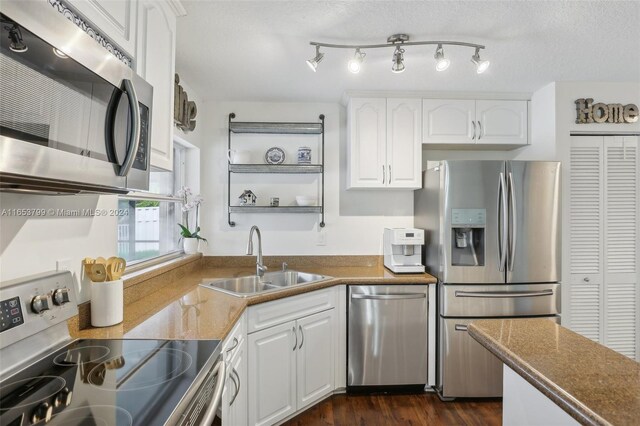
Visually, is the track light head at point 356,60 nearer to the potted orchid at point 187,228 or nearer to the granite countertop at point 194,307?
the granite countertop at point 194,307

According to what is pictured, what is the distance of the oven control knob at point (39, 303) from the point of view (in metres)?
1.03

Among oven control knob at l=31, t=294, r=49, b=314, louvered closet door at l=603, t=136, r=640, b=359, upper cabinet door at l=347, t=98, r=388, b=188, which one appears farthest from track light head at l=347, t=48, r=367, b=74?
louvered closet door at l=603, t=136, r=640, b=359

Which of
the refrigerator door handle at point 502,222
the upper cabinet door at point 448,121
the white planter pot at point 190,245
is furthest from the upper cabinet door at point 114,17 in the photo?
the refrigerator door handle at point 502,222

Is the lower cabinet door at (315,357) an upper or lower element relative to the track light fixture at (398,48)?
lower

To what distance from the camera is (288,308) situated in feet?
6.83

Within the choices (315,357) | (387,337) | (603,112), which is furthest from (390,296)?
(603,112)

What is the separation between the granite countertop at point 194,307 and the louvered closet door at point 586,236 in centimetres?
118

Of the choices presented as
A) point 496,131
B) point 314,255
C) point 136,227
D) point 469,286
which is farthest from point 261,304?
point 496,131

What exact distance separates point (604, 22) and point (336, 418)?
2.71m

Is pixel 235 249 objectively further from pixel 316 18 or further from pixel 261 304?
pixel 316 18

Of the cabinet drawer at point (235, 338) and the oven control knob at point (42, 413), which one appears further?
the cabinet drawer at point (235, 338)

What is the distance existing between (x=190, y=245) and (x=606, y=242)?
3.20 m

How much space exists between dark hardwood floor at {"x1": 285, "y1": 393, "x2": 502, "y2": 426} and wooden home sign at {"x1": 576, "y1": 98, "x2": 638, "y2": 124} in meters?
2.19

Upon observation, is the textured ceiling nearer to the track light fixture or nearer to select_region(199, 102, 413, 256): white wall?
the track light fixture
